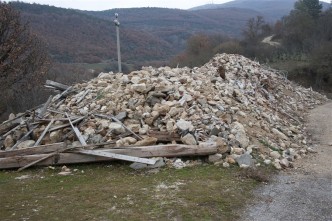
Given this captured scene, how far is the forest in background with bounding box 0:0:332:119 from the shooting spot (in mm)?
21641

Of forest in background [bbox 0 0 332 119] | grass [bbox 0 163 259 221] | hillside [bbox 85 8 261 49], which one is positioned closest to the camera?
grass [bbox 0 163 259 221]

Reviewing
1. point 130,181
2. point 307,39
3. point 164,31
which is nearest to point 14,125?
point 130,181

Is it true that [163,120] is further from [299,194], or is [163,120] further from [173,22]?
[173,22]

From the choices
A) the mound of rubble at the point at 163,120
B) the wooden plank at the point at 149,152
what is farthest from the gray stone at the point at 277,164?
the wooden plank at the point at 149,152

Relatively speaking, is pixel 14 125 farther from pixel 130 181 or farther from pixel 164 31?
pixel 164 31

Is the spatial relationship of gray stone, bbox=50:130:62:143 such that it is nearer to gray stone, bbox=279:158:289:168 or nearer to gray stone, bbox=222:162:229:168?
gray stone, bbox=222:162:229:168

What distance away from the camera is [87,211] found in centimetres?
608

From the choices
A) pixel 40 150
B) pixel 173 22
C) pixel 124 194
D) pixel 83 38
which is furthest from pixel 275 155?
pixel 173 22

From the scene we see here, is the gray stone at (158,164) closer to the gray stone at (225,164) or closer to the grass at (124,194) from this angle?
Answer: the grass at (124,194)

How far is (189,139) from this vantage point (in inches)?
345

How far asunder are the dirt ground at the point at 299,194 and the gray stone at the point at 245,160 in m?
0.66

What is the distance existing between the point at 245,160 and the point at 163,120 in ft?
7.88

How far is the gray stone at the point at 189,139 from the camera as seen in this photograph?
8715 millimetres

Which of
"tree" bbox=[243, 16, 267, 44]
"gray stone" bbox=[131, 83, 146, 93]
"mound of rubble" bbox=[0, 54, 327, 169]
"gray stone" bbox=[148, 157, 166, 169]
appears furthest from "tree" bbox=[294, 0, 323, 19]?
"gray stone" bbox=[148, 157, 166, 169]
